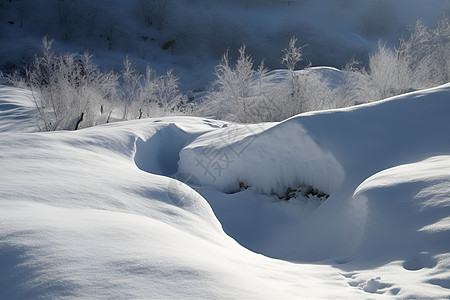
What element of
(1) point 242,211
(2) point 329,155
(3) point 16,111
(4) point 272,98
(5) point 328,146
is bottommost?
(1) point 242,211

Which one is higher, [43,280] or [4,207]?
[4,207]

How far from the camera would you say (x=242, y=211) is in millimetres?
5574

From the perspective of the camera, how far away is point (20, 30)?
3300 centimetres

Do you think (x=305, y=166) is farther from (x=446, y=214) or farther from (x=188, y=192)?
(x=446, y=214)

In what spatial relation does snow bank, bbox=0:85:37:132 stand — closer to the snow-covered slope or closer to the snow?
the snow

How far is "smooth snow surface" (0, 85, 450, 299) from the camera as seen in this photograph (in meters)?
1.86

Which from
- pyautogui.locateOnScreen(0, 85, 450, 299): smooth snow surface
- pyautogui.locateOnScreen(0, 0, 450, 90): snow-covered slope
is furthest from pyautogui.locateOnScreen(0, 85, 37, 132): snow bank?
pyautogui.locateOnScreen(0, 0, 450, 90): snow-covered slope

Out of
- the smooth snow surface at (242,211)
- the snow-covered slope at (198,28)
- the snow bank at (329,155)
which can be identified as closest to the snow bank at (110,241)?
the smooth snow surface at (242,211)

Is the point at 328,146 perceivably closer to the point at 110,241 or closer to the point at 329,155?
the point at 329,155

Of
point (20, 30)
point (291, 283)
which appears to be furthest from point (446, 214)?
point (20, 30)

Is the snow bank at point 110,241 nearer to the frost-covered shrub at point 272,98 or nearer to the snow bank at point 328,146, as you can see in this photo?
the snow bank at point 328,146

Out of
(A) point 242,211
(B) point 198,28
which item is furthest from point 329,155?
(B) point 198,28

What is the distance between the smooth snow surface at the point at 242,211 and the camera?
1.86 m

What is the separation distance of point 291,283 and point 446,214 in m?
1.37
